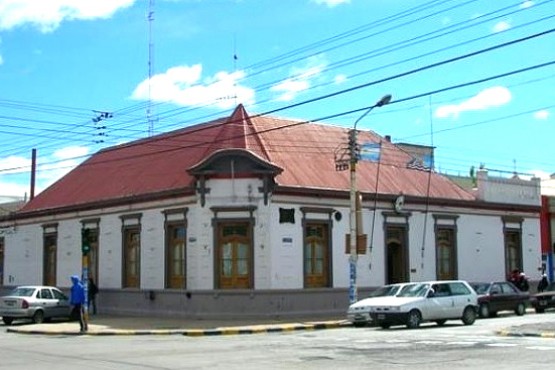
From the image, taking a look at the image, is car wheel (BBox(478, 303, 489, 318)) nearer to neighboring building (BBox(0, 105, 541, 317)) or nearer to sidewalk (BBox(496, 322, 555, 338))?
neighboring building (BBox(0, 105, 541, 317))

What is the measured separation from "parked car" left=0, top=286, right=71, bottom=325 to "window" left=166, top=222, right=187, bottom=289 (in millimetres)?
4281

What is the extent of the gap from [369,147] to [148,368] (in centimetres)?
2239

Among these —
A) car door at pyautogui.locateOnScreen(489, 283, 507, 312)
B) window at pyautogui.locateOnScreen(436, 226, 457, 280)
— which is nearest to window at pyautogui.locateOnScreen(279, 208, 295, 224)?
car door at pyautogui.locateOnScreen(489, 283, 507, 312)

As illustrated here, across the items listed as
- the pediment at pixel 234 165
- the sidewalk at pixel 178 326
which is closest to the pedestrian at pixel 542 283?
the sidewalk at pixel 178 326

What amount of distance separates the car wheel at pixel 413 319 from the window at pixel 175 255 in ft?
34.2

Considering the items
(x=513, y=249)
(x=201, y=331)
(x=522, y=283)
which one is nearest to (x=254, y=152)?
(x=201, y=331)

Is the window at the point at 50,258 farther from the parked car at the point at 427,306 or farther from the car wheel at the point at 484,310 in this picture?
the car wheel at the point at 484,310

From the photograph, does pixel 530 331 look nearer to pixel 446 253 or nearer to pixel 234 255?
pixel 234 255

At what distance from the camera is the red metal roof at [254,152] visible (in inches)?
1287

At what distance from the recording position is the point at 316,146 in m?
35.5

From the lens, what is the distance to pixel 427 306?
82.6ft

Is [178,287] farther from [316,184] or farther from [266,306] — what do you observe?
[316,184]

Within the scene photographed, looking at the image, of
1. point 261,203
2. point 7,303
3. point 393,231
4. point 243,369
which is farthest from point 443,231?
point 243,369

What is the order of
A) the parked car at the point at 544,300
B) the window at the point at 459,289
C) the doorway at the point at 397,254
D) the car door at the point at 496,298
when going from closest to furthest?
the window at the point at 459,289 < the car door at the point at 496,298 < the parked car at the point at 544,300 < the doorway at the point at 397,254
